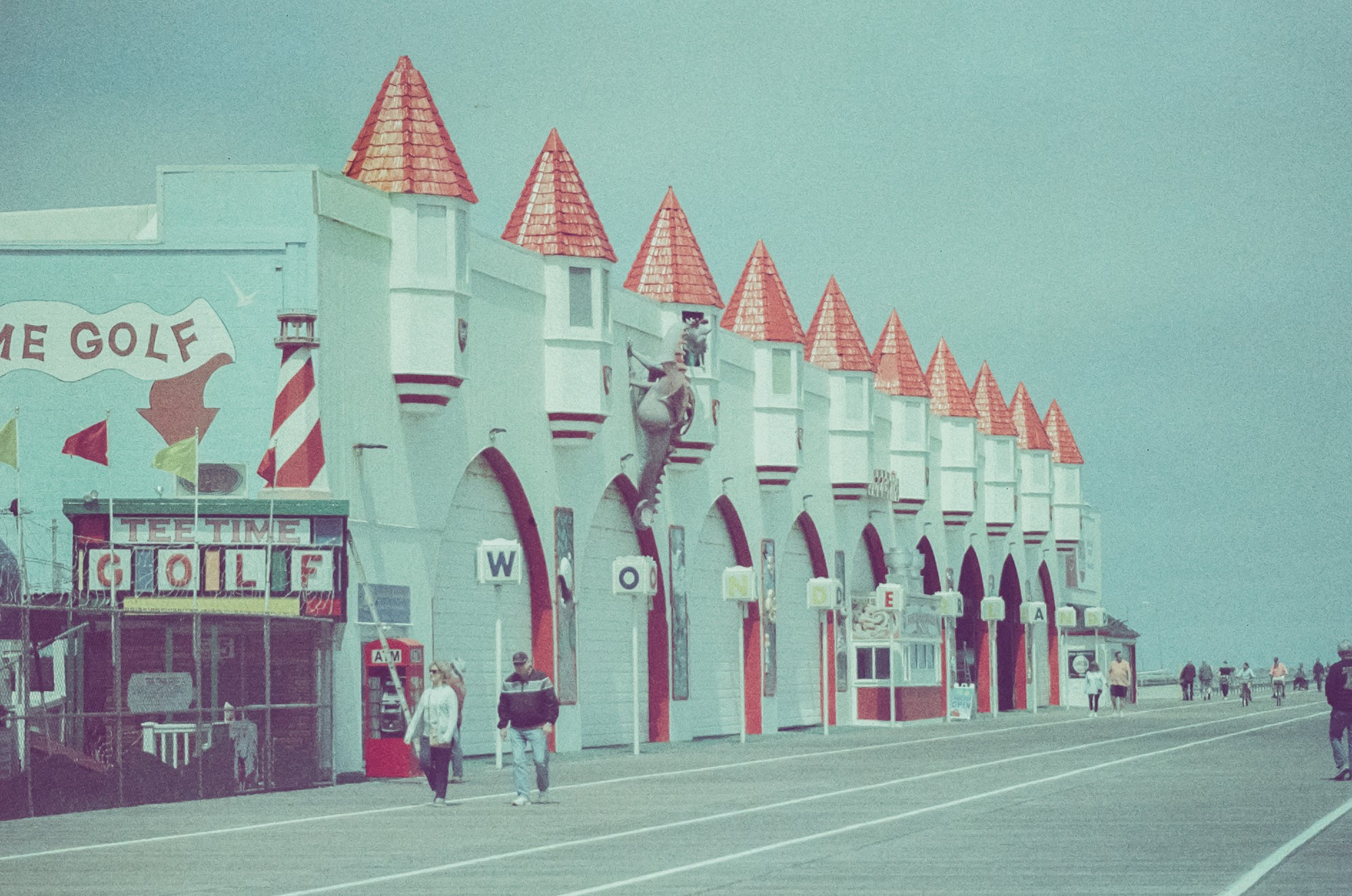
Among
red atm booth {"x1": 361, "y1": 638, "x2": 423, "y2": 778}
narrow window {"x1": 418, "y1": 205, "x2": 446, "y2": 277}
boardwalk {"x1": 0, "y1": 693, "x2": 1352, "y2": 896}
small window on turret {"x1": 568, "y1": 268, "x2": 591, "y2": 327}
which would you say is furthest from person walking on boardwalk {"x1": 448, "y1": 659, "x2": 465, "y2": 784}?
small window on turret {"x1": 568, "y1": 268, "x2": 591, "y2": 327}

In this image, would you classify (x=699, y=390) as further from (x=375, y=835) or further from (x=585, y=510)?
(x=375, y=835)

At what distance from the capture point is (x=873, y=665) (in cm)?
5369

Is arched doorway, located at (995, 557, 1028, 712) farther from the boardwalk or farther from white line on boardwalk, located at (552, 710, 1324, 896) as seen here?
the boardwalk

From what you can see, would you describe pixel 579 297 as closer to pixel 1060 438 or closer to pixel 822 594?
pixel 822 594

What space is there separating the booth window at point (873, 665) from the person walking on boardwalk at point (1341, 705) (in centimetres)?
2813

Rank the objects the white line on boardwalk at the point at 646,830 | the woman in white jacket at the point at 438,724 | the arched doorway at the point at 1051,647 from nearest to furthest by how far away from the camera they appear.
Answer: the white line on boardwalk at the point at 646,830, the woman in white jacket at the point at 438,724, the arched doorway at the point at 1051,647

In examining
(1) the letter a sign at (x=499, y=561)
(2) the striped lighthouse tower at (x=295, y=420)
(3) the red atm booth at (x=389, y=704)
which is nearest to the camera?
(2) the striped lighthouse tower at (x=295, y=420)

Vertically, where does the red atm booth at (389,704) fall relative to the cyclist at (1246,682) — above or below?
above

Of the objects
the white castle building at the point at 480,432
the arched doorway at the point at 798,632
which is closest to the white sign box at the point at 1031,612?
the white castle building at the point at 480,432

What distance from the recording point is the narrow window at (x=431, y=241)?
3131 cm

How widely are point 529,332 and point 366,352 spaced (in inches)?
237

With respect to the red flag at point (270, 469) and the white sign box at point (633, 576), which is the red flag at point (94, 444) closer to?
the red flag at point (270, 469)

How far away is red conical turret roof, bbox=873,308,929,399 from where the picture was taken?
58531mm

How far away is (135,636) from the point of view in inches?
1019
